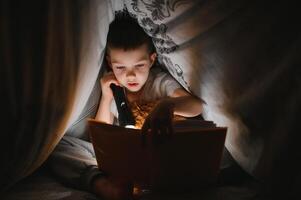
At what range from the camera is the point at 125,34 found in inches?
55.7

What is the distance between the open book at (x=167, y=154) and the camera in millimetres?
1025

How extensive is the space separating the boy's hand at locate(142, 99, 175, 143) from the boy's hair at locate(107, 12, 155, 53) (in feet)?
1.27

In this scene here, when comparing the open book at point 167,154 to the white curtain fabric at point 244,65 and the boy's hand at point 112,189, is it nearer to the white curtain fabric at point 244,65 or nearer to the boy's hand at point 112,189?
the boy's hand at point 112,189

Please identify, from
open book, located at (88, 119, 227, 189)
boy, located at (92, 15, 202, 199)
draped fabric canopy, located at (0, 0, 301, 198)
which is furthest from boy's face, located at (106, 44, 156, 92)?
open book, located at (88, 119, 227, 189)

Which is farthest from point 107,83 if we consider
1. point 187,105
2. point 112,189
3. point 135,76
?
point 112,189

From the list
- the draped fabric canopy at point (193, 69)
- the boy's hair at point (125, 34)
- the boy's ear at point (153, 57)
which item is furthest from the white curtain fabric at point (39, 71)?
the boy's ear at point (153, 57)

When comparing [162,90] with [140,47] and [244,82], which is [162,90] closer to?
[140,47]

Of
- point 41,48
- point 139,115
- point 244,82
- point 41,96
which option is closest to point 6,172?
point 41,96

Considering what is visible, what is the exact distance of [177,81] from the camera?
1.46 meters

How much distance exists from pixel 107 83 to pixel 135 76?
0.13 metres

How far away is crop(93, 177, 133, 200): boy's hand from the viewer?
1.09 metres

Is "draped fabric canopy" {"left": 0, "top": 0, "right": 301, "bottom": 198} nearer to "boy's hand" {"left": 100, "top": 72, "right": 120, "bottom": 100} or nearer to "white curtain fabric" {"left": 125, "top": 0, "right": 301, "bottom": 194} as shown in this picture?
"white curtain fabric" {"left": 125, "top": 0, "right": 301, "bottom": 194}

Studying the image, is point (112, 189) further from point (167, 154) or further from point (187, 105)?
point (187, 105)

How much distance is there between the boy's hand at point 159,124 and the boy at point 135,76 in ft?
0.57
